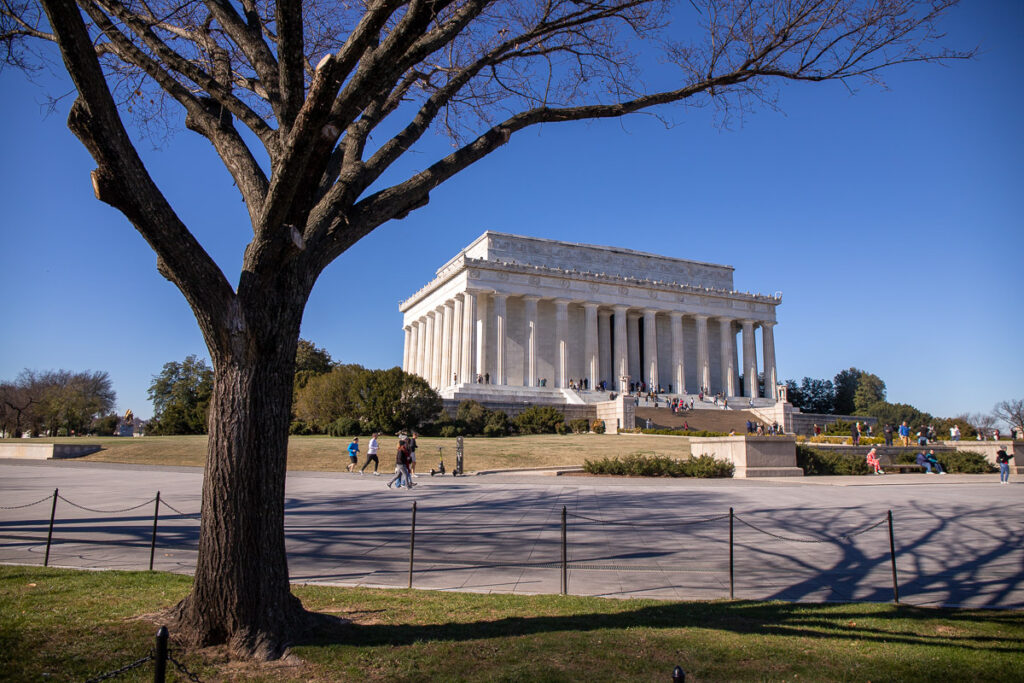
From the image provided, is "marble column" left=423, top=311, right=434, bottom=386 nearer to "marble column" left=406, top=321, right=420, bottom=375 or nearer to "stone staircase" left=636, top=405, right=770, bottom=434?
"marble column" left=406, top=321, right=420, bottom=375

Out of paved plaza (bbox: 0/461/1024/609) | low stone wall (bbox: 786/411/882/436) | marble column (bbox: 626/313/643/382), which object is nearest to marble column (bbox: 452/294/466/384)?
marble column (bbox: 626/313/643/382)

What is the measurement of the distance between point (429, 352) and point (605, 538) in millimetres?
61610

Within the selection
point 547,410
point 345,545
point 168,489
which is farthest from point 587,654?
point 547,410

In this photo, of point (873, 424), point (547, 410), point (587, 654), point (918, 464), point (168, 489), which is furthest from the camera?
point (873, 424)

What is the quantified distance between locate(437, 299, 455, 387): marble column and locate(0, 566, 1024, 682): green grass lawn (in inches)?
2231

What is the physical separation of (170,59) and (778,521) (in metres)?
13.0

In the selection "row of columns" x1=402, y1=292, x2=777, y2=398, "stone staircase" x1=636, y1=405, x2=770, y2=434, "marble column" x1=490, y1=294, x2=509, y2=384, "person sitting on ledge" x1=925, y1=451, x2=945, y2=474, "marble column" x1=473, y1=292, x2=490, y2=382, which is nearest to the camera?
"person sitting on ledge" x1=925, y1=451, x2=945, y2=474

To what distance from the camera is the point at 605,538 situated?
37.3 feet

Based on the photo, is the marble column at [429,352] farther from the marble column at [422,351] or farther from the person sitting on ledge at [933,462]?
the person sitting on ledge at [933,462]

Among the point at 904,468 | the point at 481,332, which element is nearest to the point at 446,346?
the point at 481,332

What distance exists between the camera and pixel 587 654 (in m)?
5.46

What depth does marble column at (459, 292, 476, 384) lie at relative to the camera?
58.9 meters

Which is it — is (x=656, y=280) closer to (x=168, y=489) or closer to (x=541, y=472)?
(x=541, y=472)

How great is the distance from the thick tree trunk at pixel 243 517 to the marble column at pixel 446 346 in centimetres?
5794
